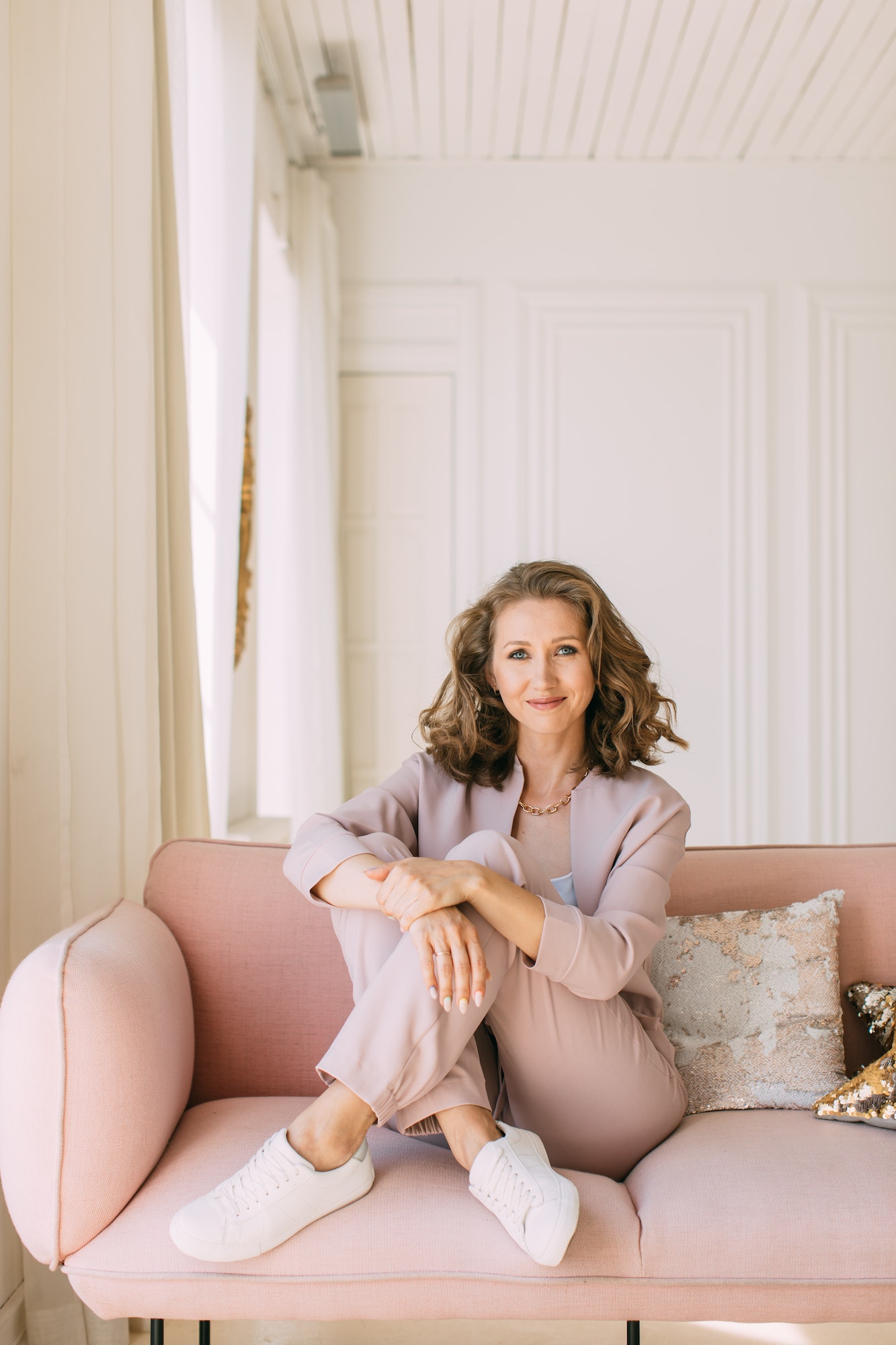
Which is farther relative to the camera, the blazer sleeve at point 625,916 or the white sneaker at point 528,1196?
the blazer sleeve at point 625,916

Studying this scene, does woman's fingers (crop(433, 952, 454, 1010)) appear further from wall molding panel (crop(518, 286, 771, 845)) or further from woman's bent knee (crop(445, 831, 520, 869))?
wall molding panel (crop(518, 286, 771, 845))

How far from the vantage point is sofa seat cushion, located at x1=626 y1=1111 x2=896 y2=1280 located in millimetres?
1191

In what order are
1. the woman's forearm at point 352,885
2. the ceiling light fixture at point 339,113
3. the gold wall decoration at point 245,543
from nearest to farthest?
the woman's forearm at point 352,885 < the gold wall decoration at point 245,543 < the ceiling light fixture at point 339,113

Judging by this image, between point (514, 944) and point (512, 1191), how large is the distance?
290 millimetres

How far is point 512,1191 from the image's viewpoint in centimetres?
119

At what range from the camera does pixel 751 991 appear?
1593 millimetres

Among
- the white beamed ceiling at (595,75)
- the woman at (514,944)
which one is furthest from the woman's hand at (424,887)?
the white beamed ceiling at (595,75)

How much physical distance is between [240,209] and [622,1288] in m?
2.35

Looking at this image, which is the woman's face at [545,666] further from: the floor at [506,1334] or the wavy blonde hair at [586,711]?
the floor at [506,1334]

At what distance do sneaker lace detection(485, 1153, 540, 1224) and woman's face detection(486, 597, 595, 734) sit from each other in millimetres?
692

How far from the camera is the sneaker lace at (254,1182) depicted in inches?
46.3

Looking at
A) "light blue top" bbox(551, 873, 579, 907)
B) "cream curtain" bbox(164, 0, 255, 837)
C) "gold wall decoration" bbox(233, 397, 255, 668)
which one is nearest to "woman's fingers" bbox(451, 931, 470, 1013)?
"light blue top" bbox(551, 873, 579, 907)

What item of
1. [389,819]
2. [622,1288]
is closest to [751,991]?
[622,1288]

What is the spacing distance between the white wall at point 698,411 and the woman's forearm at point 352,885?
2944 mm
